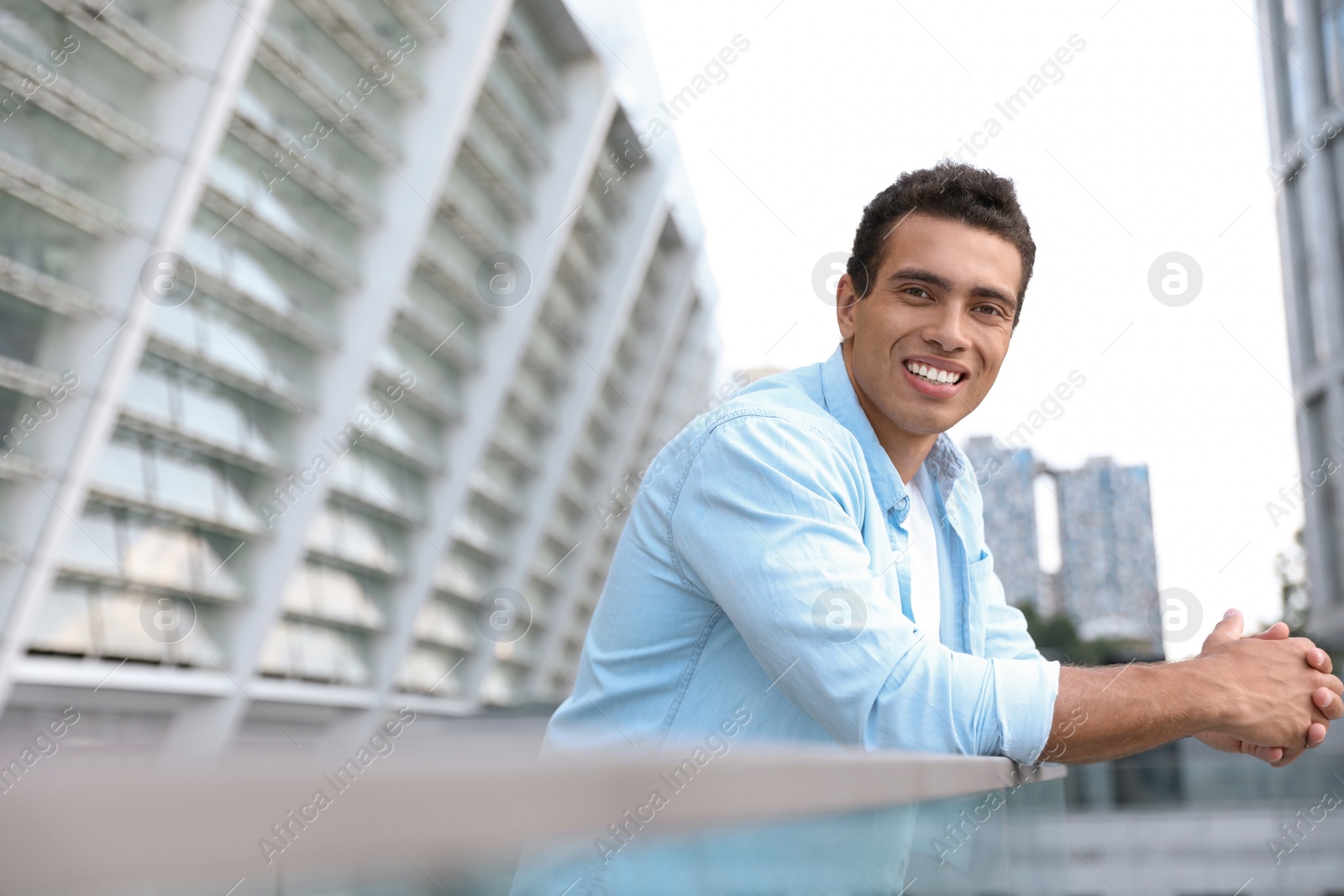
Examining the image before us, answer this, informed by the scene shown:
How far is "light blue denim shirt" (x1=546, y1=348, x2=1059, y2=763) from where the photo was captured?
4.63 ft

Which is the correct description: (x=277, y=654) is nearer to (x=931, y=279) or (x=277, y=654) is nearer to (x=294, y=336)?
(x=294, y=336)

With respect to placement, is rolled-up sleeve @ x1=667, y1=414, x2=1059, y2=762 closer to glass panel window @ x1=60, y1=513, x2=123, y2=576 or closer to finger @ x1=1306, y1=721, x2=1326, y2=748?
finger @ x1=1306, y1=721, x2=1326, y2=748

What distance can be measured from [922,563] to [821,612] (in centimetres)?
57

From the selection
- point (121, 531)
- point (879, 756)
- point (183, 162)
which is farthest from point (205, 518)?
point (879, 756)

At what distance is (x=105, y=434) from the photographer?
35.3ft

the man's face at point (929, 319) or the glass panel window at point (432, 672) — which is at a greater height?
the man's face at point (929, 319)

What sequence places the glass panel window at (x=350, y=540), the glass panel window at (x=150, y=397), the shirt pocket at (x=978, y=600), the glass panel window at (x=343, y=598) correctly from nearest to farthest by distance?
the shirt pocket at (x=978, y=600) → the glass panel window at (x=150, y=397) → the glass panel window at (x=350, y=540) → the glass panel window at (x=343, y=598)

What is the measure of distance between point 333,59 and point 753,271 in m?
7.55

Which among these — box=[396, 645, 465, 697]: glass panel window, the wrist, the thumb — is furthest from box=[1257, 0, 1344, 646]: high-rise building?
the wrist

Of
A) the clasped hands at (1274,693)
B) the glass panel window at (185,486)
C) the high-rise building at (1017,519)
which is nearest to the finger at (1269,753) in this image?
the clasped hands at (1274,693)

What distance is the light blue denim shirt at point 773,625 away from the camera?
1.41m

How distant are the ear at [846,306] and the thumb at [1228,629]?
0.74m

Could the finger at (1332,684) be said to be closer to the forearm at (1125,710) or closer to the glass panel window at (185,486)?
the forearm at (1125,710)

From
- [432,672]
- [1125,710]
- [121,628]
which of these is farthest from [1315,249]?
[1125,710]
